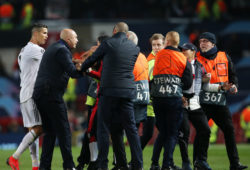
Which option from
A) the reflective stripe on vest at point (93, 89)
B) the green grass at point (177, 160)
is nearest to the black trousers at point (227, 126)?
the green grass at point (177, 160)

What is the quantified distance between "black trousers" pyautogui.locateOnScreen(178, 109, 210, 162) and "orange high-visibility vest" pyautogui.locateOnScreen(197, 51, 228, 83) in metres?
0.70

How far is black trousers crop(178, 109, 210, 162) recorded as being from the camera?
12.1 metres

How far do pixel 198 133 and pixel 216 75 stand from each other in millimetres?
1133

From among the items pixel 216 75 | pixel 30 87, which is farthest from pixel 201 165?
pixel 30 87

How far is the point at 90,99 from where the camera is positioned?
12414 mm

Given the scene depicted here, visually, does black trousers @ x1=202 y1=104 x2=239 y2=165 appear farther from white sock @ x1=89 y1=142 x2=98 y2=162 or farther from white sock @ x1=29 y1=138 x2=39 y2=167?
white sock @ x1=29 y1=138 x2=39 y2=167

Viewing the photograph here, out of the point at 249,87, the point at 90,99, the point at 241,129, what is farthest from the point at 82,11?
the point at 90,99

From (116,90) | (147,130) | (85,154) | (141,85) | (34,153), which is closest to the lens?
(116,90)

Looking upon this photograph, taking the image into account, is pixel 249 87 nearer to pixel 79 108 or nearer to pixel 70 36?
pixel 79 108

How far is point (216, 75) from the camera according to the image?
485 inches

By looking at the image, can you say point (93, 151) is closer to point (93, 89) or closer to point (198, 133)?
point (93, 89)

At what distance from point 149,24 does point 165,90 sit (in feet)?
56.1

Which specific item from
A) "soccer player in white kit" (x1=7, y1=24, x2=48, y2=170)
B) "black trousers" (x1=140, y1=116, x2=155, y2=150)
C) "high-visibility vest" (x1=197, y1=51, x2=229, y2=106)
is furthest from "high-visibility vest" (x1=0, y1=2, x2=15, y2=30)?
"high-visibility vest" (x1=197, y1=51, x2=229, y2=106)

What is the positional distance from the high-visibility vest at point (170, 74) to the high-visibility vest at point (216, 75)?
3.50ft
